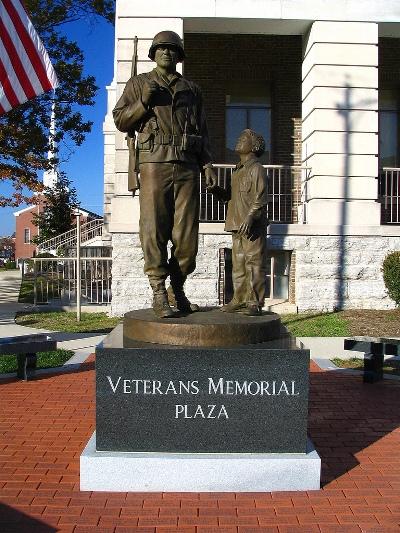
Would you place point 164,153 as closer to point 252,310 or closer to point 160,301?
point 160,301

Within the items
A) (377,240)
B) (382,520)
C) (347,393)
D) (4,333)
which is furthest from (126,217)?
(382,520)

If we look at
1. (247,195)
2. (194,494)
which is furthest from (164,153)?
(194,494)

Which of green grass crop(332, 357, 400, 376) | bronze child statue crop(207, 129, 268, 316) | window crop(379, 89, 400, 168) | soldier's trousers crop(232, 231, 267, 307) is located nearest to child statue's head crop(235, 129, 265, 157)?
bronze child statue crop(207, 129, 268, 316)

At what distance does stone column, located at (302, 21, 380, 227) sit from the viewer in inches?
492

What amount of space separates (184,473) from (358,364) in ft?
15.8

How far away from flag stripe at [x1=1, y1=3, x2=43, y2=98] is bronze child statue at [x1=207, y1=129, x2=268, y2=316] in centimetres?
419

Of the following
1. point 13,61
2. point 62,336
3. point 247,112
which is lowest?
point 62,336

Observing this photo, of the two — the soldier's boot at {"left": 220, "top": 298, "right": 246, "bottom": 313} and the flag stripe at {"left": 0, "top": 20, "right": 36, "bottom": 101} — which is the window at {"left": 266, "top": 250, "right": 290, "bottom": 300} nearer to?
the flag stripe at {"left": 0, "top": 20, "right": 36, "bottom": 101}

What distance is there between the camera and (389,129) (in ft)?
52.8

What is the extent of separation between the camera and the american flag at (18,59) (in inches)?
320

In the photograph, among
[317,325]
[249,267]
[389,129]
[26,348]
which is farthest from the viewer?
[389,129]

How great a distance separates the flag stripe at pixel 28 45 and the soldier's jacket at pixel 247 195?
4.31m

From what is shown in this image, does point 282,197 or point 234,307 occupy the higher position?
point 282,197

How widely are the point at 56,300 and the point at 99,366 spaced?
40.4 feet
